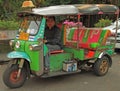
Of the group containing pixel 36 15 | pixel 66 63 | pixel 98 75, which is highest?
pixel 36 15

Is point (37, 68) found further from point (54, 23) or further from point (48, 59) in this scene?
point (54, 23)

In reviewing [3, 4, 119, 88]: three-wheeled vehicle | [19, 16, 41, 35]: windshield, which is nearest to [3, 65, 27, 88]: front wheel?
[3, 4, 119, 88]: three-wheeled vehicle

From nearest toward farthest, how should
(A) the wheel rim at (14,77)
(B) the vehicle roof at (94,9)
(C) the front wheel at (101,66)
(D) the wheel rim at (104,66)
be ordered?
(A) the wheel rim at (14,77) < (B) the vehicle roof at (94,9) < (C) the front wheel at (101,66) < (D) the wheel rim at (104,66)

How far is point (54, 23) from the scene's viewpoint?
7578 mm

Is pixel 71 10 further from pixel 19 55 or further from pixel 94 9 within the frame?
pixel 19 55

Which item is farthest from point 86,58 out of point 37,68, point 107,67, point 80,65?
point 37,68

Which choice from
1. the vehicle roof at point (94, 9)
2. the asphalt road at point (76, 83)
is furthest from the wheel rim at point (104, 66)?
the vehicle roof at point (94, 9)

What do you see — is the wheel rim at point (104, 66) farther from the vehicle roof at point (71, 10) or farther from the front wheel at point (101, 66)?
the vehicle roof at point (71, 10)

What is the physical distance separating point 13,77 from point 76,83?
1654mm

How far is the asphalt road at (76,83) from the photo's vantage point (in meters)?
6.88

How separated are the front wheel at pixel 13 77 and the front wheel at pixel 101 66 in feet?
7.21

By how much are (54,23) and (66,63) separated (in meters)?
1.11

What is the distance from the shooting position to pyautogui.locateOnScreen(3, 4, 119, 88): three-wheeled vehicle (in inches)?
267

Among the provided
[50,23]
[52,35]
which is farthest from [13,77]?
[50,23]
